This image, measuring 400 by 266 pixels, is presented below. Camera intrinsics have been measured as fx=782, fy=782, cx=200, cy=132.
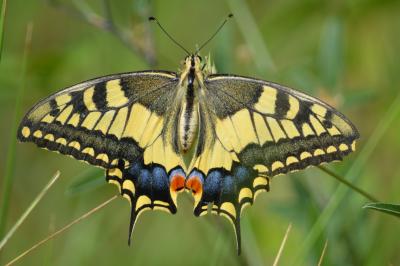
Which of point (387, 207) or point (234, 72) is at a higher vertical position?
point (234, 72)

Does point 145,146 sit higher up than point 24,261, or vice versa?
point 145,146

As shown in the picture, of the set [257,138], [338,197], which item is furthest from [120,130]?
[338,197]

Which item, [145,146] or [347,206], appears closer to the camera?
[145,146]

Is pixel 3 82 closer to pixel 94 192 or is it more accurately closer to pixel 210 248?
pixel 94 192

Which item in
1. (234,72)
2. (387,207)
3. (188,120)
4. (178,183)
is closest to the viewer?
(387,207)

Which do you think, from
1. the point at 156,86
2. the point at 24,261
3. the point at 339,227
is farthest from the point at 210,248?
the point at 24,261

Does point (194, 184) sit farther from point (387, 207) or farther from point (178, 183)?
point (387, 207)
